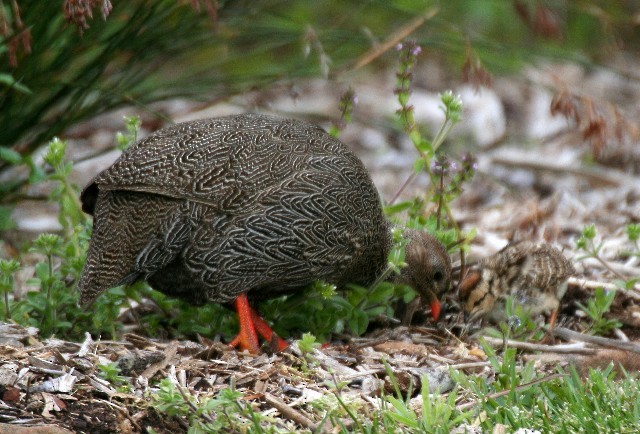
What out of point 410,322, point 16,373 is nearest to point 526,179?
point 410,322

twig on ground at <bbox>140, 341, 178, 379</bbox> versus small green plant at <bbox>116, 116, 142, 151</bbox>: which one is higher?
small green plant at <bbox>116, 116, 142, 151</bbox>

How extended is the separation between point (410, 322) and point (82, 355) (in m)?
1.97

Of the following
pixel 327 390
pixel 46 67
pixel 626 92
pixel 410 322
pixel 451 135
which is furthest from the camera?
pixel 626 92

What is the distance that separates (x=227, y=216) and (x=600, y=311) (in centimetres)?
189

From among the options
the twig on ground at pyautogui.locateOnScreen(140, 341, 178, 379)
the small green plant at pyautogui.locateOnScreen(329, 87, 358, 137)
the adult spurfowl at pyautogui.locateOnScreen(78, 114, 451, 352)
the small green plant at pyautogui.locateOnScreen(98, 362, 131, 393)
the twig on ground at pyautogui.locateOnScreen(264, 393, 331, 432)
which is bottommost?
the twig on ground at pyautogui.locateOnScreen(140, 341, 178, 379)

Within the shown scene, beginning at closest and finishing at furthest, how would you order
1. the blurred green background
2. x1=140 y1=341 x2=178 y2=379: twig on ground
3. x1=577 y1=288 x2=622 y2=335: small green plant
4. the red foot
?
x1=140 y1=341 x2=178 y2=379: twig on ground → the red foot → x1=577 y1=288 x2=622 y2=335: small green plant → the blurred green background

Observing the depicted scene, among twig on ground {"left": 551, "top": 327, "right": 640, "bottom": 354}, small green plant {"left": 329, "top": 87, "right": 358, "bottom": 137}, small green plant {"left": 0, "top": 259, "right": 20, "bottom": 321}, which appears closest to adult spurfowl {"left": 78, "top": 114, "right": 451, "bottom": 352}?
small green plant {"left": 0, "top": 259, "right": 20, "bottom": 321}

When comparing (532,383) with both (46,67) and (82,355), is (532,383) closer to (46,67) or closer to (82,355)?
(82,355)

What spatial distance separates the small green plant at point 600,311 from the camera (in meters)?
5.17

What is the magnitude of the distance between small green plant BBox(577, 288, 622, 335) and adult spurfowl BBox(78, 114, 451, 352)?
3.88ft

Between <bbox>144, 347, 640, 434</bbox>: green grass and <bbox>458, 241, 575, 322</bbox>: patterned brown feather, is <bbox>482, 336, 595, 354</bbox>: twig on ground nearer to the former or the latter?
<bbox>144, 347, 640, 434</bbox>: green grass

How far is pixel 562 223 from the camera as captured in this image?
7098 mm

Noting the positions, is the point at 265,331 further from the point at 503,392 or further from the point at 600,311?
the point at 600,311

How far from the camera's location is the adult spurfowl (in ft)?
16.0
